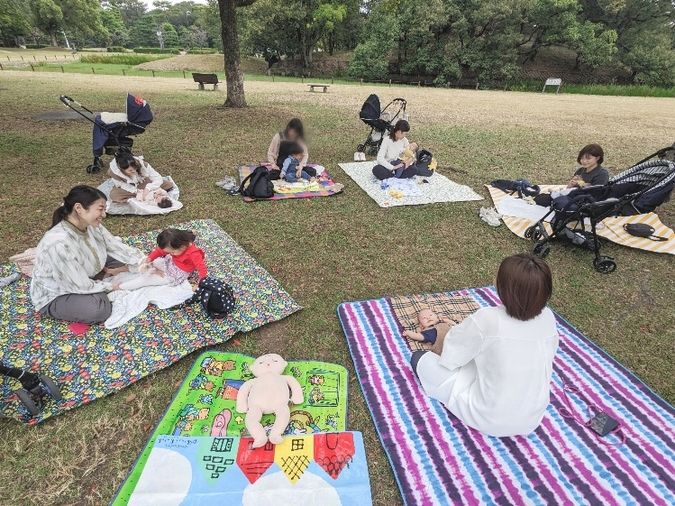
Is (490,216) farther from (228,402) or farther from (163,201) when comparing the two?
(163,201)

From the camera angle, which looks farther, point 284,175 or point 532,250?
point 284,175

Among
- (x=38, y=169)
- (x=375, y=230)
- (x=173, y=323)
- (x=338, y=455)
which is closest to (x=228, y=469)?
(x=338, y=455)

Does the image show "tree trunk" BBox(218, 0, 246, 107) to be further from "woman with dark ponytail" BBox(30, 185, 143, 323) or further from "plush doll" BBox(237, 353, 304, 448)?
"plush doll" BBox(237, 353, 304, 448)

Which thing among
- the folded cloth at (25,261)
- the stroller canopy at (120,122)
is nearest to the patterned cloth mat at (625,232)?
the folded cloth at (25,261)

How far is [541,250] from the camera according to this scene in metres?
4.72

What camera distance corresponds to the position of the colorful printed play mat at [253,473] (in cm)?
208

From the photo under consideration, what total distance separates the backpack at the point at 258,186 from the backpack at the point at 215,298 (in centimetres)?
274

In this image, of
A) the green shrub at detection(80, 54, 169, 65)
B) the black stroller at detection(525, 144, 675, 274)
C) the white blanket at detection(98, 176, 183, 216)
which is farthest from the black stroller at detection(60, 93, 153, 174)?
the green shrub at detection(80, 54, 169, 65)

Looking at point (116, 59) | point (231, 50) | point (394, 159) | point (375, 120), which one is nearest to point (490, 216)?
point (394, 159)

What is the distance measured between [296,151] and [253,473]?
5415 mm

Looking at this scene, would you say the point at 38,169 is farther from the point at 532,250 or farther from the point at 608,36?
the point at 608,36

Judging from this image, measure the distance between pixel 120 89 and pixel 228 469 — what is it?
Answer: 18.2m

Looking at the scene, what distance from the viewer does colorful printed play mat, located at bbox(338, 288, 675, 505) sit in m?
2.22

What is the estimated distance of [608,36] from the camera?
100ft
